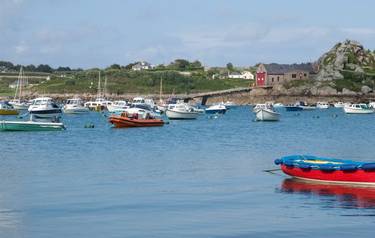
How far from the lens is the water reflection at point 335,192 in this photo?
98.4ft

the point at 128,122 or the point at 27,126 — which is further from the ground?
the point at 128,122

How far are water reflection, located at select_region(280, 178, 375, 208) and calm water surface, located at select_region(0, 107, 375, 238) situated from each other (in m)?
0.04

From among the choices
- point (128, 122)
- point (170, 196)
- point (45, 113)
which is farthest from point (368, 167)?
point (45, 113)

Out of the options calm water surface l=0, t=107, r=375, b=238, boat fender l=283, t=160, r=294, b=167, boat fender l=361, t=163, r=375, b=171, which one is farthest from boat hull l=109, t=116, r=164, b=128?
boat fender l=361, t=163, r=375, b=171

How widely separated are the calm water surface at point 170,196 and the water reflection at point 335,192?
1.5 inches

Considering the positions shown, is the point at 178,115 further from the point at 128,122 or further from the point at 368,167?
the point at 368,167

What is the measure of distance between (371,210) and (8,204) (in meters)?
12.6

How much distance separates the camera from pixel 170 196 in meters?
32.1

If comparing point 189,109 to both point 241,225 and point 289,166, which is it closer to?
point 289,166

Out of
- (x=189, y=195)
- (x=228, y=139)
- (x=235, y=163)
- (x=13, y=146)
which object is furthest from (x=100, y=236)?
(x=228, y=139)

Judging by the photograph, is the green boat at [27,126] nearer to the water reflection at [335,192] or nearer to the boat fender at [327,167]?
the water reflection at [335,192]

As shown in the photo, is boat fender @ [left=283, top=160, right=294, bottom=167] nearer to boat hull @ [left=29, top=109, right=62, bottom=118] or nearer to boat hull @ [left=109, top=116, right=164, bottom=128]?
boat hull @ [left=109, top=116, right=164, bottom=128]

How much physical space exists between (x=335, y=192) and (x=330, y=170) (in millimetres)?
Answer: 2103

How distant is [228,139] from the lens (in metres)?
69.9
